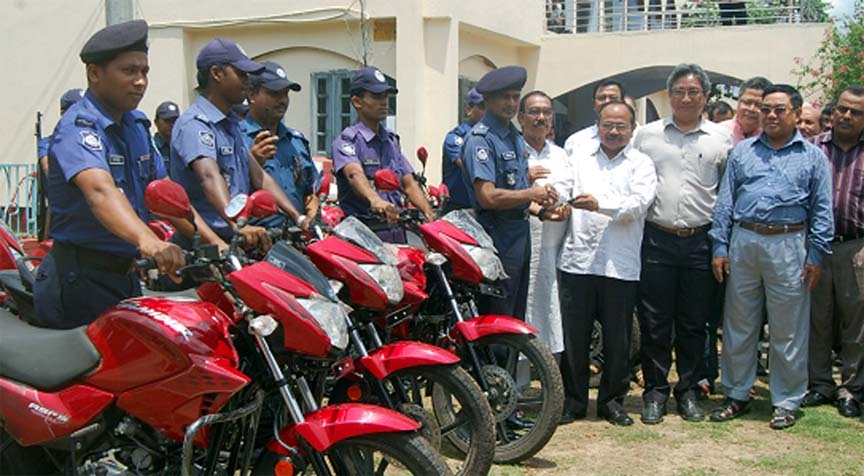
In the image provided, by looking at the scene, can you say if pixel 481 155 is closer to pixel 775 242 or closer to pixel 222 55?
pixel 222 55

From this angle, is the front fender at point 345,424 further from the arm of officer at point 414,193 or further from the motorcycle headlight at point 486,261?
the arm of officer at point 414,193

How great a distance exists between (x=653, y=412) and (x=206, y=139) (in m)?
3.09

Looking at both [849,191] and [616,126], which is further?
[849,191]

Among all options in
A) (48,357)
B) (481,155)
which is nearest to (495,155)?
(481,155)

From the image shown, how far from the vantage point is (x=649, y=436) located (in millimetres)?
5121

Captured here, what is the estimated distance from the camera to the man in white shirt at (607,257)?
5.23 metres

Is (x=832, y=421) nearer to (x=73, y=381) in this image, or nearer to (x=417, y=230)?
(x=417, y=230)

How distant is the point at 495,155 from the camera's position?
16.5ft

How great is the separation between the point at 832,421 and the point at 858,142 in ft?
5.78

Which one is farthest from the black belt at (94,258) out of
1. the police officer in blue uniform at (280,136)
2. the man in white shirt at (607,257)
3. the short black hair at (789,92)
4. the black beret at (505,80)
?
the short black hair at (789,92)

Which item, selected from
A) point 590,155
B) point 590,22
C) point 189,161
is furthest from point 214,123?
point 590,22

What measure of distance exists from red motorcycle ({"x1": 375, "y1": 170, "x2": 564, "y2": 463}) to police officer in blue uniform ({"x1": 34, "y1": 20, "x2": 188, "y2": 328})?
1.36m

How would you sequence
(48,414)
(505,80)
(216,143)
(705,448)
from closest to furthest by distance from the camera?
(48,414) < (216,143) < (705,448) < (505,80)

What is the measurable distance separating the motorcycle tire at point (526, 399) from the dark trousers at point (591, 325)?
810 mm
